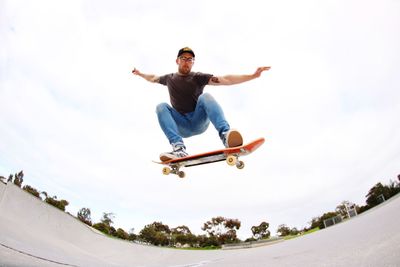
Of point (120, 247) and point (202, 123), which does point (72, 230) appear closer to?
point (120, 247)

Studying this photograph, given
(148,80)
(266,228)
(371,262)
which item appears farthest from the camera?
(266,228)

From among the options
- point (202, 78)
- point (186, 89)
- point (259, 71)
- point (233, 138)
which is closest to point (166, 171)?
point (233, 138)

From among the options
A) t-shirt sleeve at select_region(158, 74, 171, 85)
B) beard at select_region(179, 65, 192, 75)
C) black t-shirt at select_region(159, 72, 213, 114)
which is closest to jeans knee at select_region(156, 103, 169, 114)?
black t-shirt at select_region(159, 72, 213, 114)

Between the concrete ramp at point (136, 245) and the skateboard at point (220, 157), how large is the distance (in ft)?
4.52

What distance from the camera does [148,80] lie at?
516 cm

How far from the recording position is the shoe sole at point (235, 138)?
12.4ft

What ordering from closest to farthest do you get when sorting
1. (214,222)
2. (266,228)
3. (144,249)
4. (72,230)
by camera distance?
(72,230), (144,249), (214,222), (266,228)

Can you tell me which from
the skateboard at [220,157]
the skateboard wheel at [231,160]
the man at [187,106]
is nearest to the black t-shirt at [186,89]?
the man at [187,106]

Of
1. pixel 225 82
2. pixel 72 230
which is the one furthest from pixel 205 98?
pixel 72 230

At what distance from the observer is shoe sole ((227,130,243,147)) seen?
3.79 metres

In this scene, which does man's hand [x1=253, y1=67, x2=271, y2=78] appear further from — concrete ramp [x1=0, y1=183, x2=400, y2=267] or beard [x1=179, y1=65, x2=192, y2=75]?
concrete ramp [x1=0, y1=183, x2=400, y2=267]

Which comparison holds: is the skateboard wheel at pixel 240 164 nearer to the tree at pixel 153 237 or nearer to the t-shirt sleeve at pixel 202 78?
the t-shirt sleeve at pixel 202 78

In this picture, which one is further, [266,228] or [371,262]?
[266,228]

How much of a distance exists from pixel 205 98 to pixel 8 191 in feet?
21.4
